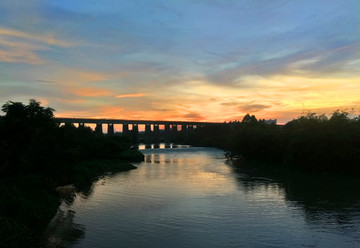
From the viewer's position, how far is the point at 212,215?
21.3m

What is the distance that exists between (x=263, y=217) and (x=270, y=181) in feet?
53.4

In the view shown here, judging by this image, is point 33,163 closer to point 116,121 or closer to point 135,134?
point 116,121

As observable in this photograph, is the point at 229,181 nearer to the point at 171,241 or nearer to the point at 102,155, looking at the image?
the point at 171,241

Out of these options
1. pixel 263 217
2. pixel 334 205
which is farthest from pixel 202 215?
pixel 334 205

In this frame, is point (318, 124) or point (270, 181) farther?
point (318, 124)

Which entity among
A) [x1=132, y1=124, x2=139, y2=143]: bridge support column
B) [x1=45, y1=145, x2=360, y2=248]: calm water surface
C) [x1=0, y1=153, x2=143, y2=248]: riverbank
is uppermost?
[x1=132, y1=124, x2=139, y2=143]: bridge support column

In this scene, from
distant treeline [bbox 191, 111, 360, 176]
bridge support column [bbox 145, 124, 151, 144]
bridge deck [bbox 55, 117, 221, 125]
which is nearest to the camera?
distant treeline [bbox 191, 111, 360, 176]

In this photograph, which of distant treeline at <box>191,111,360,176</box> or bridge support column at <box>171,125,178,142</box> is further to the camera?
bridge support column at <box>171,125,178,142</box>

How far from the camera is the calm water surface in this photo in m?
16.8

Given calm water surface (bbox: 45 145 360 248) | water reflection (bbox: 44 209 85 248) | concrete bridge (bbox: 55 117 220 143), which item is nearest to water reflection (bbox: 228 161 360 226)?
calm water surface (bbox: 45 145 360 248)

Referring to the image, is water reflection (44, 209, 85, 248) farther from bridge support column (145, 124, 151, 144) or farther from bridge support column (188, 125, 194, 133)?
bridge support column (188, 125, 194, 133)

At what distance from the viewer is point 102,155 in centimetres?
5944

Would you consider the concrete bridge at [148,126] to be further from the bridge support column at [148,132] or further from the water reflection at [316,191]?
the water reflection at [316,191]

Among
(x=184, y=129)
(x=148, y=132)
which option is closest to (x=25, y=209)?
(x=148, y=132)
